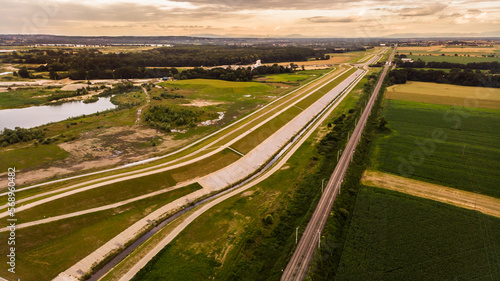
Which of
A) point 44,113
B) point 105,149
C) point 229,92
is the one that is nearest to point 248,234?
point 105,149

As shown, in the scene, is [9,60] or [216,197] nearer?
[216,197]

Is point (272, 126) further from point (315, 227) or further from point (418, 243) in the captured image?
point (418, 243)

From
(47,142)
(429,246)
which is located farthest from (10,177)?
(429,246)

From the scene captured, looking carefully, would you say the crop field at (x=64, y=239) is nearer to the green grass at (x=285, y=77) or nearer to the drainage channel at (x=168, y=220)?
the drainage channel at (x=168, y=220)

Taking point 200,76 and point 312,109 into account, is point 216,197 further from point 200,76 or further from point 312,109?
point 200,76

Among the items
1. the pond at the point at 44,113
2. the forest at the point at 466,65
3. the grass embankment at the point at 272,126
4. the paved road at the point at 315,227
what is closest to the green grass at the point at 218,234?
the paved road at the point at 315,227
